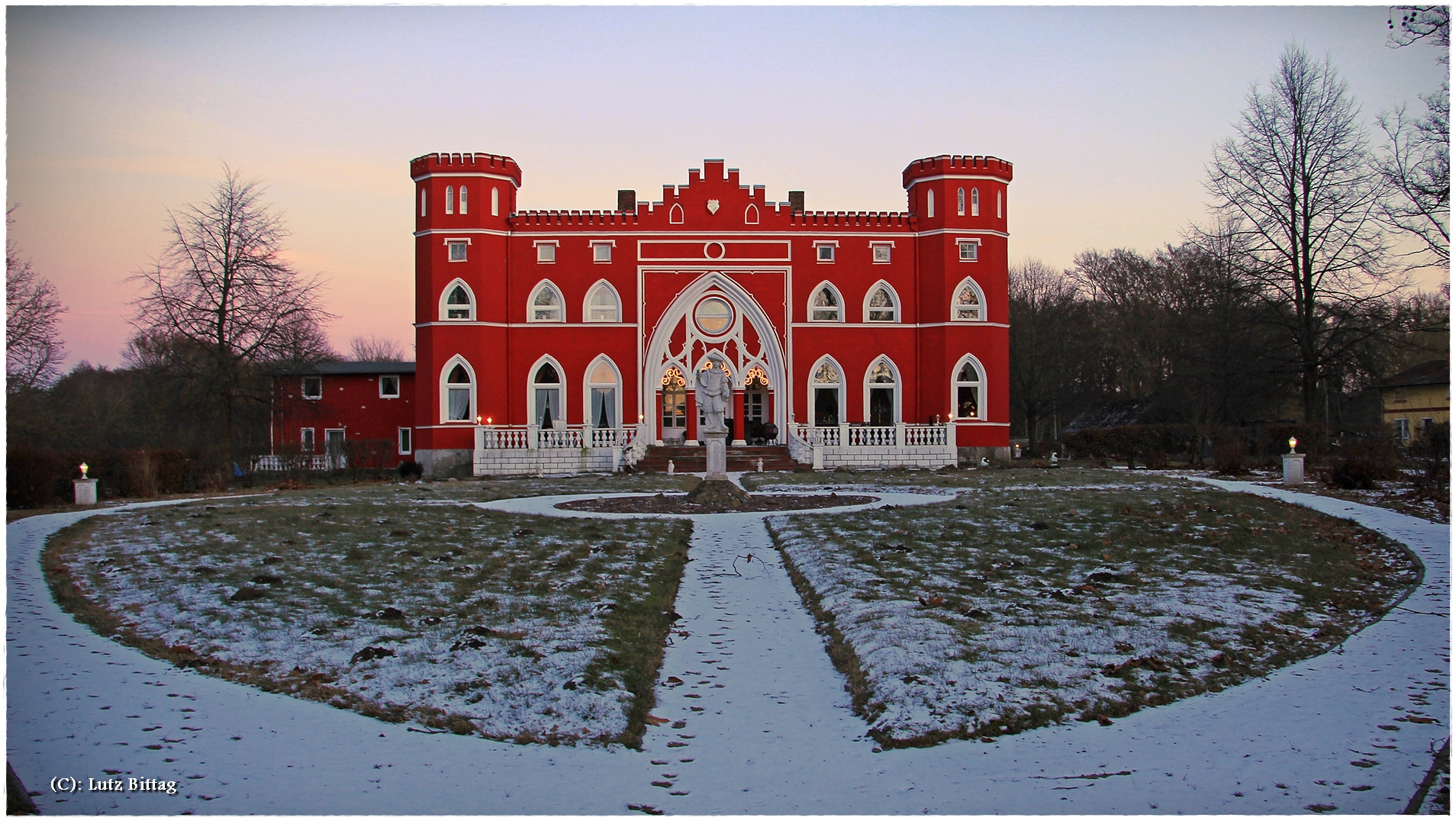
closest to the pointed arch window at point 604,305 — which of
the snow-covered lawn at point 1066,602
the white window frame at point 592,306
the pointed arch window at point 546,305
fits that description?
the white window frame at point 592,306

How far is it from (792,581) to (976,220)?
91.4 ft

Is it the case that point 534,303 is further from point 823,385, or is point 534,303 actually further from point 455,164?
point 823,385

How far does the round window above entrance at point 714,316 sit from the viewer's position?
3547 centimetres

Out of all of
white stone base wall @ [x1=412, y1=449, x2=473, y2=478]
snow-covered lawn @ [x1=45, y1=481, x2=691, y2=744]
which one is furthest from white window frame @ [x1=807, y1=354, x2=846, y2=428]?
snow-covered lawn @ [x1=45, y1=481, x2=691, y2=744]

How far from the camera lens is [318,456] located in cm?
3206

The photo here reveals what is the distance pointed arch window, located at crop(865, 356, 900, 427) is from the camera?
35.4 meters

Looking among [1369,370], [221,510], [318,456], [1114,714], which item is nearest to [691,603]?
[1114,714]

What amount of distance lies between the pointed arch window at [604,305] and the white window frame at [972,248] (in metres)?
12.7

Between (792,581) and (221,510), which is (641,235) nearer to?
(221,510)

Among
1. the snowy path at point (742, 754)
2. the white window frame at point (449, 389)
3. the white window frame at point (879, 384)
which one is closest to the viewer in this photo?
the snowy path at point (742, 754)

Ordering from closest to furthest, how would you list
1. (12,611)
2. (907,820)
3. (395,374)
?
1. (907,820)
2. (12,611)
3. (395,374)

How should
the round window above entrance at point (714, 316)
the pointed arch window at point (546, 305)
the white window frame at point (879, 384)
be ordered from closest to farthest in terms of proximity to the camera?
1. the pointed arch window at point (546, 305)
2. the white window frame at point (879, 384)
3. the round window above entrance at point (714, 316)

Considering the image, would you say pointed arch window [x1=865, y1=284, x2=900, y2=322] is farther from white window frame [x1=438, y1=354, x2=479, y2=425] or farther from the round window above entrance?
white window frame [x1=438, y1=354, x2=479, y2=425]

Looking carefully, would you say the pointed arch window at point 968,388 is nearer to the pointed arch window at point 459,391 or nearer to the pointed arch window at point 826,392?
the pointed arch window at point 826,392
